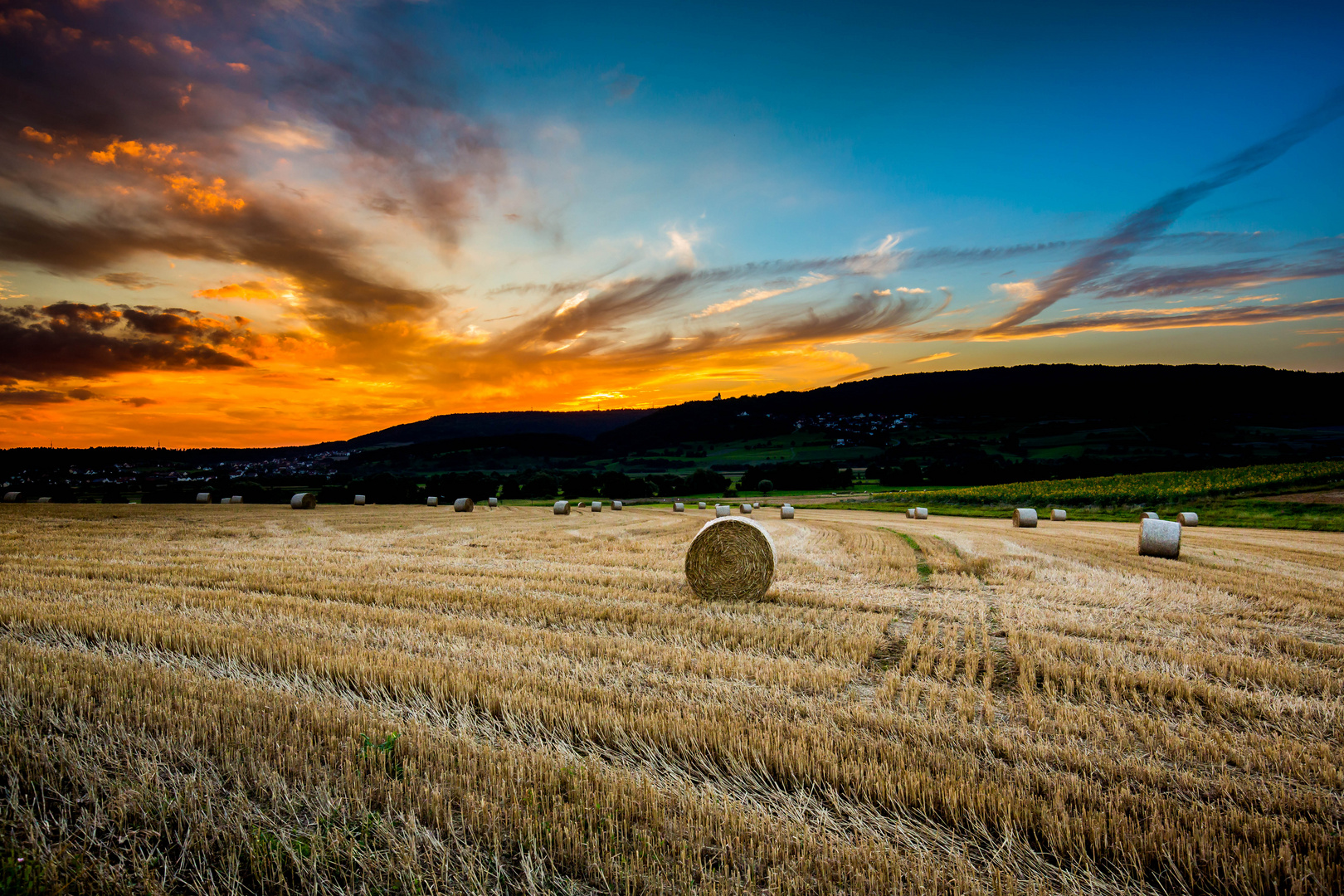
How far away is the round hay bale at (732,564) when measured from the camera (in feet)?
35.3

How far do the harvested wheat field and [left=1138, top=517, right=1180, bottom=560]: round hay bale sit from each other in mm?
6095

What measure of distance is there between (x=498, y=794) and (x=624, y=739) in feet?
3.71

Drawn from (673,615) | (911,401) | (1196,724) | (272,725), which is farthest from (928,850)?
(911,401)

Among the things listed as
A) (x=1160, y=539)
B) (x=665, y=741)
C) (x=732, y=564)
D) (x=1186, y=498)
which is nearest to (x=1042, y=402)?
(x=1186, y=498)

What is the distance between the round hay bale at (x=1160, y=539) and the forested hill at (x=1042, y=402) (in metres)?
81.6

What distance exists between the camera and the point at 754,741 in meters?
4.37

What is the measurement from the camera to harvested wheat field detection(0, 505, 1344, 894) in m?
3.03

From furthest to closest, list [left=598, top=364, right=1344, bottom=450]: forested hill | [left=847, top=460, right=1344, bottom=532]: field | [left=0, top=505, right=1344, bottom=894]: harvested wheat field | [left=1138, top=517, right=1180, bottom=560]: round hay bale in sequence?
[left=598, top=364, right=1344, bottom=450]: forested hill → [left=847, top=460, right=1344, bottom=532]: field → [left=1138, top=517, right=1180, bottom=560]: round hay bale → [left=0, top=505, right=1344, bottom=894]: harvested wheat field

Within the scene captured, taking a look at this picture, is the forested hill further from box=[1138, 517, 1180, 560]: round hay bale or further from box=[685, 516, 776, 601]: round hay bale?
box=[685, 516, 776, 601]: round hay bale

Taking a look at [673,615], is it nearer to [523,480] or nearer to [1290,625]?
[1290,625]

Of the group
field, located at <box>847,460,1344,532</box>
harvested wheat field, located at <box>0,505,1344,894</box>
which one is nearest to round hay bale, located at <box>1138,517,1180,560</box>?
harvested wheat field, located at <box>0,505,1344,894</box>

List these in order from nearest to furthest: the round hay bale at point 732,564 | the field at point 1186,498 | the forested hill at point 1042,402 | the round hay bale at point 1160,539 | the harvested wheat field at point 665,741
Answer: the harvested wheat field at point 665,741 → the round hay bale at point 732,564 → the round hay bale at point 1160,539 → the field at point 1186,498 → the forested hill at point 1042,402

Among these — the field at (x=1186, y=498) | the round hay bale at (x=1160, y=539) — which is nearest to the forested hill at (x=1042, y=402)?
the field at (x=1186, y=498)

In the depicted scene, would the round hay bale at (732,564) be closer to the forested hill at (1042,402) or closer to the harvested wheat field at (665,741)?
the harvested wheat field at (665,741)
